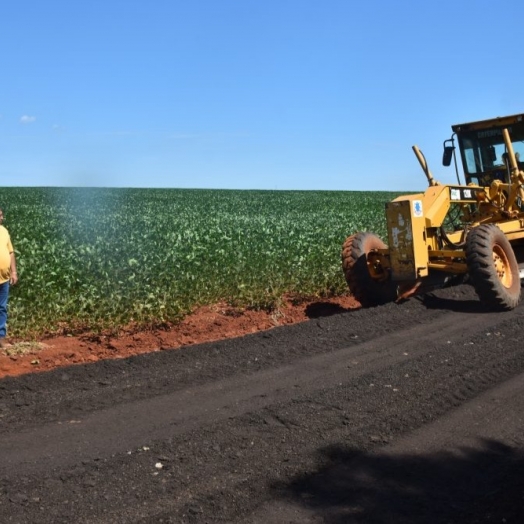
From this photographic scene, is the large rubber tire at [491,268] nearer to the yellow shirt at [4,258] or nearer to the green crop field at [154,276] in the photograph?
the green crop field at [154,276]

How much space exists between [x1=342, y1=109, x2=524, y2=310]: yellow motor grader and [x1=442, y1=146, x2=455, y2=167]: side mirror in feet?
0.05

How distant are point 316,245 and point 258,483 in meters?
11.5

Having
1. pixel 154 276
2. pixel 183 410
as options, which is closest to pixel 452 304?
pixel 154 276

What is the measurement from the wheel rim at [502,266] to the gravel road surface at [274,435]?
6.67 ft

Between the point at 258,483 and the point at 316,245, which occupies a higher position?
the point at 316,245

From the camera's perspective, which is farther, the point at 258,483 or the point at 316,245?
the point at 316,245

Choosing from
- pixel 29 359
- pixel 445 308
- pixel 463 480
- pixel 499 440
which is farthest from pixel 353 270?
pixel 463 480

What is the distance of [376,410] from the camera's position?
5.97 meters

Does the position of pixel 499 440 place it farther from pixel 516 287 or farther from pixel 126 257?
pixel 126 257

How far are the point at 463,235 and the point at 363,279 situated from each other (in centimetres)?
160

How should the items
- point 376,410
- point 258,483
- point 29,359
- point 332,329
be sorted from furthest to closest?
point 332,329, point 29,359, point 376,410, point 258,483

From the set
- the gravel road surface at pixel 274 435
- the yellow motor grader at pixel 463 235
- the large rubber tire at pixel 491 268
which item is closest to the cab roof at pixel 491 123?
Result: the yellow motor grader at pixel 463 235

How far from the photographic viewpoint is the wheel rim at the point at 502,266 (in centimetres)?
1024

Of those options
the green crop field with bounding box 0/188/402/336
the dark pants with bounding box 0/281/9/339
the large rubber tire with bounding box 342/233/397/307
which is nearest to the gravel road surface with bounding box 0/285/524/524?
the dark pants with bounding box 0/281/9/339
